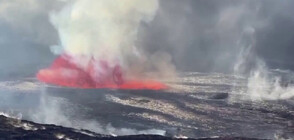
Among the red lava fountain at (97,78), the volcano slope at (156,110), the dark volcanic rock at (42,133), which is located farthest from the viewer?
the red lava fountain at (97,78)

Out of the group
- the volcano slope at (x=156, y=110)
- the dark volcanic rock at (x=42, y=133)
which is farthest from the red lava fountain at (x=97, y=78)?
the dark volcanic rock at (x=42, y=133)

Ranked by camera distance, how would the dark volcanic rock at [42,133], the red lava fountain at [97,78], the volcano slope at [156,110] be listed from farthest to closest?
the red lava fountain at [97,78] < the volcano slope at [156,110] < the dark volcanic rock at [42,133]

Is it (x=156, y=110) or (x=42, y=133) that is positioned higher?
(x=156, y=110)

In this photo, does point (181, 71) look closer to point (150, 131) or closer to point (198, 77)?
point (198, 77)

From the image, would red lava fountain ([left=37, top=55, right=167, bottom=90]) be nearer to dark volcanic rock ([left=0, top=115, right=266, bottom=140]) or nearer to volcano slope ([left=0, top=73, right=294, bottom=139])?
volcano slope ([left=0, top=73, right=294, bottom=139])

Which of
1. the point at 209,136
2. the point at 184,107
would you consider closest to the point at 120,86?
the point at 184,107

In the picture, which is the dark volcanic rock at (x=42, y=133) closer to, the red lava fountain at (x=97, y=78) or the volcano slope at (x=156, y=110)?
the volcano slope at (x=156, y=110)
